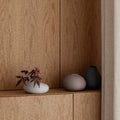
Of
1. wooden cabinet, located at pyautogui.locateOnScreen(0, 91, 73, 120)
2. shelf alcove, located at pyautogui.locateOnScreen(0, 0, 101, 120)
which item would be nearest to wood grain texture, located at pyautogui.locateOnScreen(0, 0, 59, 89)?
shelf alcove, located at pyautogui.locateOnScreen(0, 0, 101, 120)

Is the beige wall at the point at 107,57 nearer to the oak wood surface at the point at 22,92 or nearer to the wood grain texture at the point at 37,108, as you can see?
the oak wood surface at the point at 22,92

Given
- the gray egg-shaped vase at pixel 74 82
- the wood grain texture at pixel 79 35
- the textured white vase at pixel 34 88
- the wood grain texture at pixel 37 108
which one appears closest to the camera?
the wood grain texture at pixel 37 108

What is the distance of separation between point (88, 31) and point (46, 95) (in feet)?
2.73

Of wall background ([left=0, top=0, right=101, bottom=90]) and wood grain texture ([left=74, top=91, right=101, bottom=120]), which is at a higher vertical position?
wall background ([left=0, top=0, right=101, bottom=90])

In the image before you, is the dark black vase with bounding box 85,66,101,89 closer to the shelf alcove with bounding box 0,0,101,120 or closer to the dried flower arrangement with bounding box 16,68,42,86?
the shelf alcove with bounding box 0,0,101,120

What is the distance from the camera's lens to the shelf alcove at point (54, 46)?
2484 mm

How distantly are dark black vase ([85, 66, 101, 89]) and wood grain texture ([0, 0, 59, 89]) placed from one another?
0.31 m

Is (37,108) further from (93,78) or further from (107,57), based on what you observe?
(107,57)

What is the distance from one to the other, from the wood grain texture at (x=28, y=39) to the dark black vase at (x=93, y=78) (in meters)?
0.31

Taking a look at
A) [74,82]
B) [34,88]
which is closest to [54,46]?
[74,82]

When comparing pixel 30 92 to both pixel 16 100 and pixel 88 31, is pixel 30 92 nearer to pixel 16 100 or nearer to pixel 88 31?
pixel 16 100

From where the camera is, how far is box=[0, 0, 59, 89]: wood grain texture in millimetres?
2621

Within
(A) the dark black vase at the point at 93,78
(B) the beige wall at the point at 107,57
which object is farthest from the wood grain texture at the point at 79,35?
(B) the beige wall at the point at 107,57

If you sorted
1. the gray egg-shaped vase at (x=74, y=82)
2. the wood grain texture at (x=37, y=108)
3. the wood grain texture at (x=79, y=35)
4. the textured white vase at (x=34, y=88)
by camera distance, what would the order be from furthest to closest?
the wood grain texture at (x=79, y=35) → the gray egg-shaped vase at (x=74, y=82) → the textured white vase at (x=34, y=88) → the wood grain texture at (x=37, y=108)
